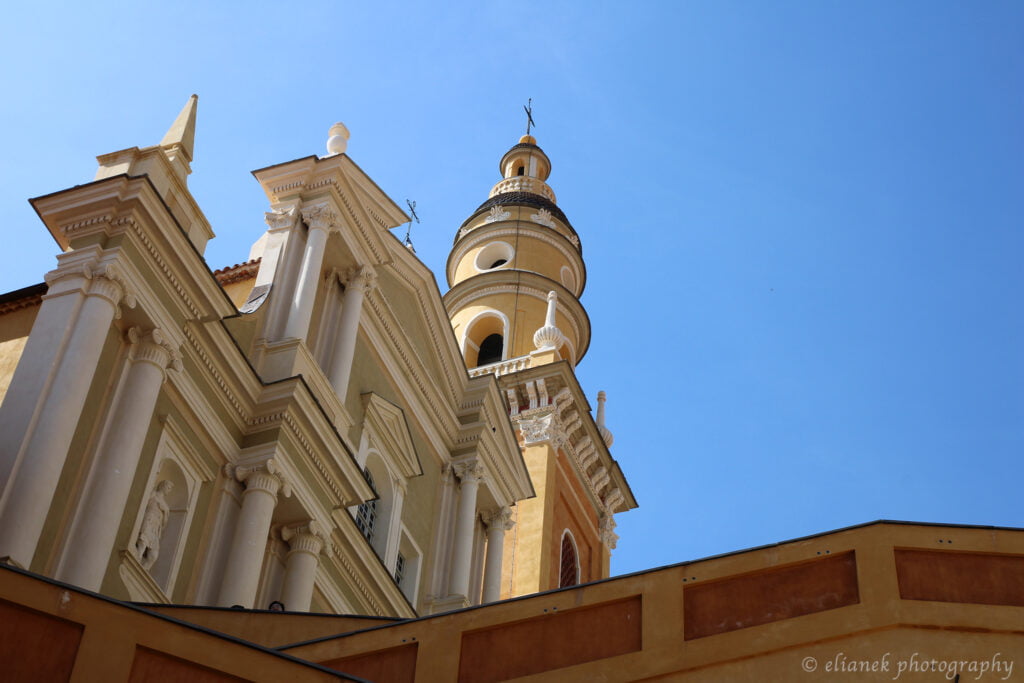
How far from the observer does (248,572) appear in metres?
17.4

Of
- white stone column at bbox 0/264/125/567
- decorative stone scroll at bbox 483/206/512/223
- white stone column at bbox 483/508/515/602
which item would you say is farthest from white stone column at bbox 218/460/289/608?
decorative stone scroll at bbox 483/206/512/223

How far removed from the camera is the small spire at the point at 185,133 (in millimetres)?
19031

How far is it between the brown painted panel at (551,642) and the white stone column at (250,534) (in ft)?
22.5

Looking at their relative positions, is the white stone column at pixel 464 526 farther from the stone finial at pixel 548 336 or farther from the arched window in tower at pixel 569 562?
the stone finial at pixel 548 336

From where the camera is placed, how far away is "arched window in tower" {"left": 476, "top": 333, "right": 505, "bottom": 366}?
41094mm

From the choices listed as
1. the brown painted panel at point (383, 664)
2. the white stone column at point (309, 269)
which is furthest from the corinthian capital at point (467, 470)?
the brown painted panel at point (383, 664)

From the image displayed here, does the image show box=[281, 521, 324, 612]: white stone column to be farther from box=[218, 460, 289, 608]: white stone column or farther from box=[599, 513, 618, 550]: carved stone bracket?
box=[599, 513, 618, 550]: carved stone bracket

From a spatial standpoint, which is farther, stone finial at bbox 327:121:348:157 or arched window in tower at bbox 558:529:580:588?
arched window in tower at bbox 558:529:580:588

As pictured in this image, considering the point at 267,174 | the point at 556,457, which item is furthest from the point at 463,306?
the point at 267,174

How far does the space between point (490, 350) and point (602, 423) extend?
12.1 feet

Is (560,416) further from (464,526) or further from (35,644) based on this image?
(35,644)

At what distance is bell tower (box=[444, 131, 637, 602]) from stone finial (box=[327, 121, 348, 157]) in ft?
40.9

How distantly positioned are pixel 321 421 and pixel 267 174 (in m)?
4.54

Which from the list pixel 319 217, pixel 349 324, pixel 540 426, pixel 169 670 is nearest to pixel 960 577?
pixel 169 670
